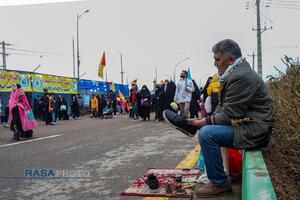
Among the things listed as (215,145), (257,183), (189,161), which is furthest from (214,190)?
(189,161)

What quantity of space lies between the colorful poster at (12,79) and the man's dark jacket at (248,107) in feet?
65.5

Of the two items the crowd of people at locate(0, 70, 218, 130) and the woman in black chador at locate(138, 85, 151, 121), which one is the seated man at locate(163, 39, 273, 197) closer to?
the crowd of people at locate(0, 70, 218, 130)

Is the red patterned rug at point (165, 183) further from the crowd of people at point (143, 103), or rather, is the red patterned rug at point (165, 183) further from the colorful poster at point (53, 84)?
the colorful poster at point (53, 84)

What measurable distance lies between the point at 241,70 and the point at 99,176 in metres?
2.97

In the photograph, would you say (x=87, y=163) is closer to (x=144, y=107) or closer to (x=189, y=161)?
(x=189, y=161)

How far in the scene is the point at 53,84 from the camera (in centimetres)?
2794

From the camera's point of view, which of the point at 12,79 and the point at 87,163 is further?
the point at 12,79

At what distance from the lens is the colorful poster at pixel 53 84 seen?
25953 mm

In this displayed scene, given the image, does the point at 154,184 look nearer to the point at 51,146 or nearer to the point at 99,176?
the point at 99,176

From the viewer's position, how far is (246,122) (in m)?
4.22

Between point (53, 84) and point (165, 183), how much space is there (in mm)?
23698

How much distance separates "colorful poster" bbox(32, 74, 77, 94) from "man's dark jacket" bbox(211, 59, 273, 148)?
74.3 ft

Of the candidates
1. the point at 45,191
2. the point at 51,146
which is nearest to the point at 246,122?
the point at 45,191

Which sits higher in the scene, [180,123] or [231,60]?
[231,60]
